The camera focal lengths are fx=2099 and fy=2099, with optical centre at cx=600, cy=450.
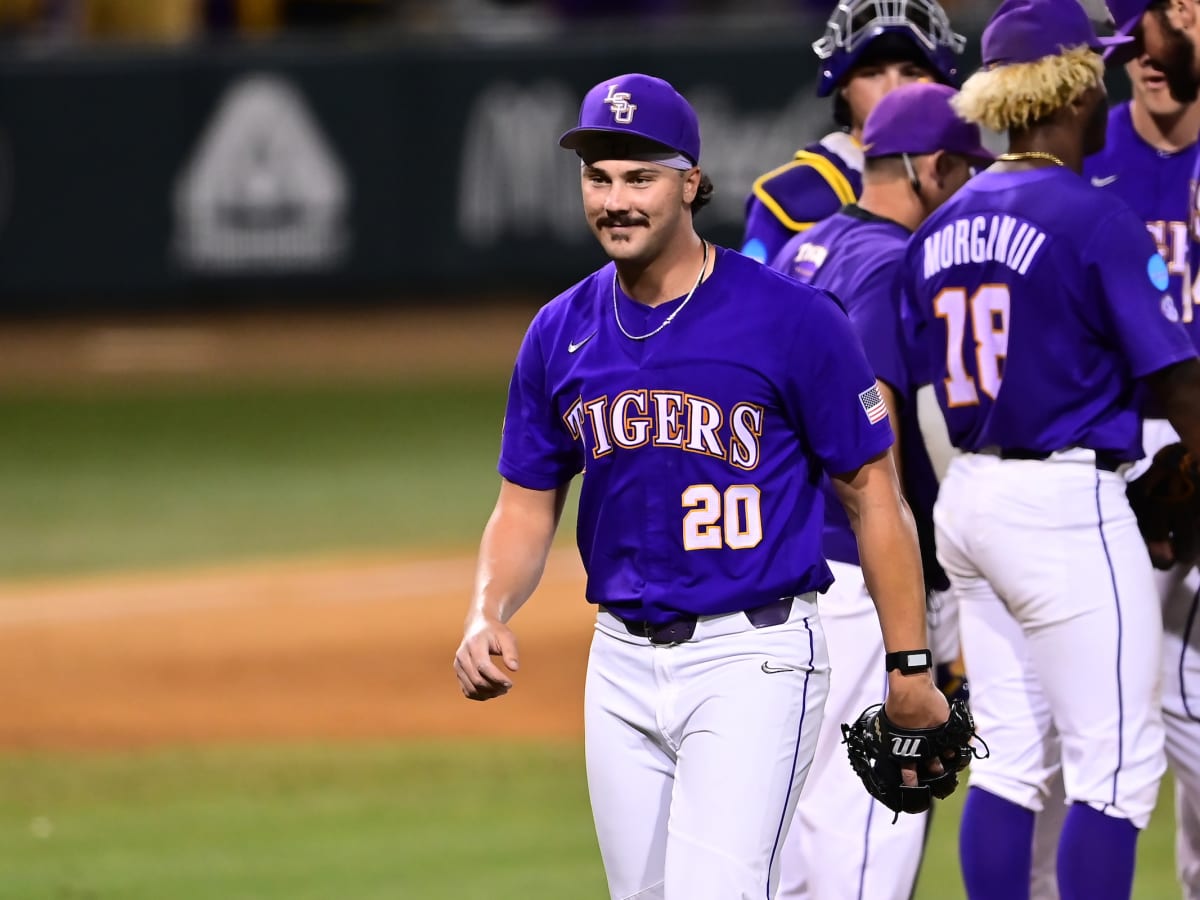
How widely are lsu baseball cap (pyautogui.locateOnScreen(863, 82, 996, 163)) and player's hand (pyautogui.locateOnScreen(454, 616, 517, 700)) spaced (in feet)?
6.03

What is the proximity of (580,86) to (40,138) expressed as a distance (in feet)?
15.5

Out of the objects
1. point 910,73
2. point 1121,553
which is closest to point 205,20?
point 910,73

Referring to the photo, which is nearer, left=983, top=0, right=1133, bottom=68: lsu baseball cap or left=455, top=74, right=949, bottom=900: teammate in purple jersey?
left=455, top=74, right=949, bottom=900: teammate in purple jersey

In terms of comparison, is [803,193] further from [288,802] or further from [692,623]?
[288,802]

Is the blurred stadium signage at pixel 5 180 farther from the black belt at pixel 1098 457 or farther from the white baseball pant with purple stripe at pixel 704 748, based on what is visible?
the white baseball pant with purple stripe at pixel 704 748

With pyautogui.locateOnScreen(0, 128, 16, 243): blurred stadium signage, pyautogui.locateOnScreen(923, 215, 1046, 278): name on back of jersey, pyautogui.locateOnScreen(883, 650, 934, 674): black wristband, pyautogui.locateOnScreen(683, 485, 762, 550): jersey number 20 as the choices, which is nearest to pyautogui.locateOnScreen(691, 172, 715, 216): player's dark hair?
pyautogui.locateOnScreen(683, 485, 762, 550): jersey number 20

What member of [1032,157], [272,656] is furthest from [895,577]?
[272,656]

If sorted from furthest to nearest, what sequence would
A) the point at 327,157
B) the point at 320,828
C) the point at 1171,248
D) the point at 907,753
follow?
the point at 327,157 → the point at 320,828 → the point at 1171,248 → the point at 907,753

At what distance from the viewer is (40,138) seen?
1808 centimetres

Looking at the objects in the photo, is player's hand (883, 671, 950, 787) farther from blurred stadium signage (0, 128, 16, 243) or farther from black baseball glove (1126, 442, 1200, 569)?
blurred stadium signage (0, 128, 16, 243)

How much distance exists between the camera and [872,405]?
418 centimetres

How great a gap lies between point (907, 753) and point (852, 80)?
7.77 feet

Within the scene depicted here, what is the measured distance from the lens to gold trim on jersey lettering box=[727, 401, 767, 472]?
4.13 metres

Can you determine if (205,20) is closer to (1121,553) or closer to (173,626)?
(173,626)
